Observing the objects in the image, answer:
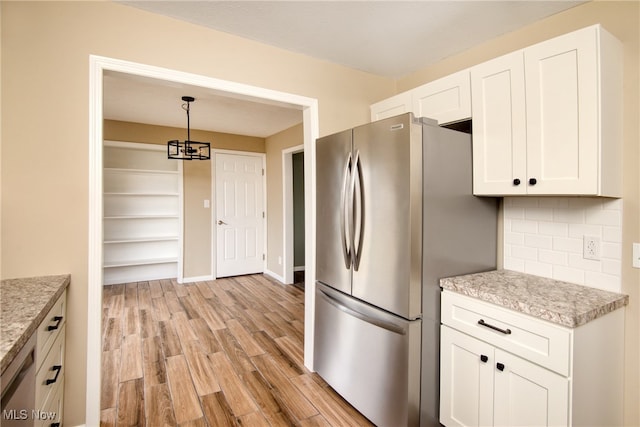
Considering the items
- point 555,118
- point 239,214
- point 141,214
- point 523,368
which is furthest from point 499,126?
point 141,214

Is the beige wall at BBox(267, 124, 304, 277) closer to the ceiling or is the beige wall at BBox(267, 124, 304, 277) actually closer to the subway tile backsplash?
the ceiling

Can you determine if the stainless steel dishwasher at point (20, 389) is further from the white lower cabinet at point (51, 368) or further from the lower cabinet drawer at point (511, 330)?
the lower cabinet drawer at point (511, 330)

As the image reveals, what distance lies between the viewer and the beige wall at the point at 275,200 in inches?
204

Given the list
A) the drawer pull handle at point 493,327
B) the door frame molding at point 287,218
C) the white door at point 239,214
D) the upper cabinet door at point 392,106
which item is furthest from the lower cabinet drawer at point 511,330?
the white door at point 239,214

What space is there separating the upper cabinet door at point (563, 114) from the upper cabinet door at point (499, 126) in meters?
0.05

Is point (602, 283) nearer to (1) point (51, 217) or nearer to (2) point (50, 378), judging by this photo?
(2) point (50, 378)

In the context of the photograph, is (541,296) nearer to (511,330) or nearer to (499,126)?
(511,330)

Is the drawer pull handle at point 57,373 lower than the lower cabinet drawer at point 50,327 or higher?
lower

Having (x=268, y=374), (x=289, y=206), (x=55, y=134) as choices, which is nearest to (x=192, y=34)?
(x=55, y=134)

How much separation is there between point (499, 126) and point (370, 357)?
1536 mm

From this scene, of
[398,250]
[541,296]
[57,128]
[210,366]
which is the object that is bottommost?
[210,366]

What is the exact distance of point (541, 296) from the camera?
1469mm

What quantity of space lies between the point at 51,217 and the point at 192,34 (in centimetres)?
138

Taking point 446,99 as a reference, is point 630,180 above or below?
below
